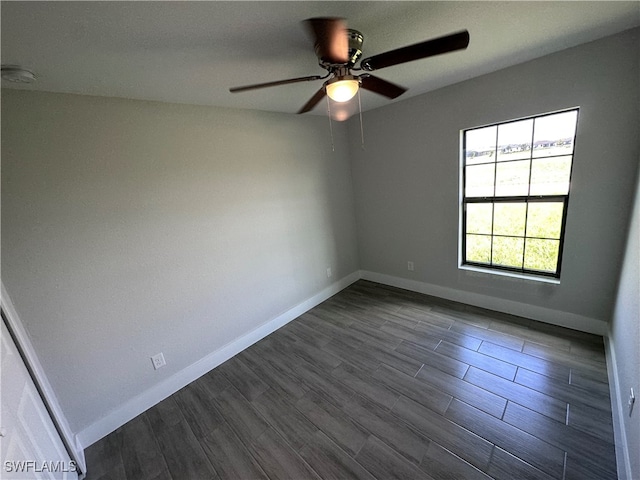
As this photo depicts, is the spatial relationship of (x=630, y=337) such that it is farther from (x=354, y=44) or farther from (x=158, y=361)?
(x=158, y=361)

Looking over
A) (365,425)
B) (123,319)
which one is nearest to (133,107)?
(123,319)

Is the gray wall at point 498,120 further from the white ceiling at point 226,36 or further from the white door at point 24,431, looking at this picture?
the white door at point 24,431

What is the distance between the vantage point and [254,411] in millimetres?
1885

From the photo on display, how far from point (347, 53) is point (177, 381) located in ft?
8.85

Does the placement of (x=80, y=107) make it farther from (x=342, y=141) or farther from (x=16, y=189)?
(x=342, y=141)

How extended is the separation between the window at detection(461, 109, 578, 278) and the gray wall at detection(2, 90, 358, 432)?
2010mm

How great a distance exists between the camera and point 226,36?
4.09 ft

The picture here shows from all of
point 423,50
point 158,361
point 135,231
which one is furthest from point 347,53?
point 158,361

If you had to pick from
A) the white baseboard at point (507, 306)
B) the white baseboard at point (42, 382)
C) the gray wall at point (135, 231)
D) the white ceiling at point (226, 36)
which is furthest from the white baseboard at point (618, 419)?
the white baseboard at point (42, 382)

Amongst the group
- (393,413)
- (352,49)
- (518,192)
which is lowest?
(393,413)

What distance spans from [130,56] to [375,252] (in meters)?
3.21

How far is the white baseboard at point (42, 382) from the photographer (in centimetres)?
139

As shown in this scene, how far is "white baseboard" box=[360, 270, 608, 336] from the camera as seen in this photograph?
2.24 metres

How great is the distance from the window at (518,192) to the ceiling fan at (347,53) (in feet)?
5.03
